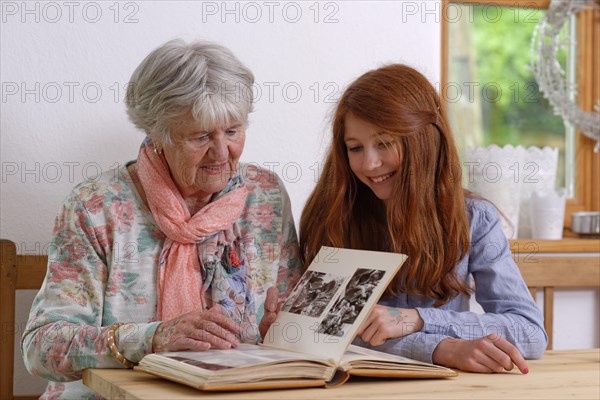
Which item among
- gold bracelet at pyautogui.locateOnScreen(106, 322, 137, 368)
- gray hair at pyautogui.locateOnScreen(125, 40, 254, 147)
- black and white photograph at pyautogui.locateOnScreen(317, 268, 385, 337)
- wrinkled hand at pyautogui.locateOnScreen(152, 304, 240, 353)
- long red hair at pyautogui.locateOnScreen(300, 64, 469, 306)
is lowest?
gold bracelet at pyautogui.locateOnScreen(106, 322, 137, 368)

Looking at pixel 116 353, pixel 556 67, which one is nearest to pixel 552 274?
pixel 556 67

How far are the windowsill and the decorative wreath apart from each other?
38 cm

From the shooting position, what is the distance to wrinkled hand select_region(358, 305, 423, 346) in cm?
151

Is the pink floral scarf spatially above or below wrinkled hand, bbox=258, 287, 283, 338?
above

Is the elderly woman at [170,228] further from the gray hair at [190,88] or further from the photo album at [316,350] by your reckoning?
the photo album at [316,350]

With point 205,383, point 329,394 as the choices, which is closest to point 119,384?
point 205,383

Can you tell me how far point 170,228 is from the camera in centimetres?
162

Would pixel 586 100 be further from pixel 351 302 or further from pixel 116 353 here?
pixel 116 353

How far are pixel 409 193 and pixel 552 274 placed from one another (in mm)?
825

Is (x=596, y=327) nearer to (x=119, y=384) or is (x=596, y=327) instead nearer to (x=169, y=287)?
(x=169, y=287)

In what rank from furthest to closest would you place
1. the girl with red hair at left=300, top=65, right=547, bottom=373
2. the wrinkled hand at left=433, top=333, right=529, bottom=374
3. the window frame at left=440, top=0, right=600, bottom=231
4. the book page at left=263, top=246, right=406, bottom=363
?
1. the window frame at left=440, top=0, right=600, bottom=231
2. the girl with red hair at left=300, top=65, right=547, bottom=373
3. the wrinkled hand at left=433, top=333, right=529, bottom=374
4. the book page at left=263, top=246, right=406, bottom=363

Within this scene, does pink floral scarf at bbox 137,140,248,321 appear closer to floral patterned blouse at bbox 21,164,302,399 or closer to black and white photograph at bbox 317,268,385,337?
floral patterned blouse at bbox 21,164,302,399

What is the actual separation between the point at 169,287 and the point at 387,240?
461 millimetres

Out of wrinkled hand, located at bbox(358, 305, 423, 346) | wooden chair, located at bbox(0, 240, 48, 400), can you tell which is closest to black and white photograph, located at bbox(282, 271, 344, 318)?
wrinkled hand, located at bbox(358, 305, 423, 346)
